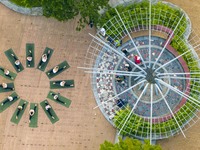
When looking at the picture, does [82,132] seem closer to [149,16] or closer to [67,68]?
[67,68]

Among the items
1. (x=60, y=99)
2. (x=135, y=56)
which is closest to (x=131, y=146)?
(x=135, y=56)

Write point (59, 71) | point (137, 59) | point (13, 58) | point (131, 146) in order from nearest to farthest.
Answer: point (131, 146) < point (137, 59) < point (59, 71) < point (13, 58)

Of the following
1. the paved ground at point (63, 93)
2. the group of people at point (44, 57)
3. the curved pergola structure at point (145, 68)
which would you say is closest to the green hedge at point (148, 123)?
the curved pergola structure at point (145, 68)

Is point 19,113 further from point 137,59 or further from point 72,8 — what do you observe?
point 137,59

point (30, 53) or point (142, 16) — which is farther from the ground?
point (142, 16)

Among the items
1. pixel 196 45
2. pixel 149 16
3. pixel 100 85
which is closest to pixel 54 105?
pixel 100 85

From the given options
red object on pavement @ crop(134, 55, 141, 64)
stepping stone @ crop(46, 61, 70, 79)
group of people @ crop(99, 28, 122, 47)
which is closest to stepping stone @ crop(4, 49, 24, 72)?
stepping stone @ crop(46, 61, 70, 79)
